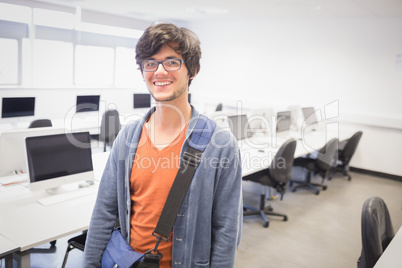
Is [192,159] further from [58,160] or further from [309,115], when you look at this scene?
[309,115]

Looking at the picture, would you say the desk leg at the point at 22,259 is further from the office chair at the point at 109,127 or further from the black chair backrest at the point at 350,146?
the black chair backrest at the point at 350,146

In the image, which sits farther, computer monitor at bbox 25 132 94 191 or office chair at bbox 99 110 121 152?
office chair at bbox 99 110 121 152

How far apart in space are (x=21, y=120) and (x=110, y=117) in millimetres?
1338

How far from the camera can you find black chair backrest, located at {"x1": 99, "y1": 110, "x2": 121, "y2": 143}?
17.5ft

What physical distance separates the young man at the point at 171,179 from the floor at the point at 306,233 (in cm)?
174

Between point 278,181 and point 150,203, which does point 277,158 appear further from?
point 150,203

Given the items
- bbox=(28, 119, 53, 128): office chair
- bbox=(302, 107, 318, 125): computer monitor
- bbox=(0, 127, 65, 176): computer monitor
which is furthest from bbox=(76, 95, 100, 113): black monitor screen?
bbox=(302, 107, 318, 125): computer monitor

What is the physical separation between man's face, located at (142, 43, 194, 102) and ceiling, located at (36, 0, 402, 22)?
3640mm

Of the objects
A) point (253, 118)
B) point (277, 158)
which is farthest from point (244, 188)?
point (277, 158)

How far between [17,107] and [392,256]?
16.7ft

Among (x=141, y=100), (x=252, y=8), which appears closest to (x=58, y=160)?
(x=141, y=100)

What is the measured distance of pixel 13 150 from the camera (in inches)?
103

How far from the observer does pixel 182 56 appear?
1176 mm

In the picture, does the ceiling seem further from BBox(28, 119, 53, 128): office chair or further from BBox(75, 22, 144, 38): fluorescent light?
BBox(28, 119, 53, 128): office chair
